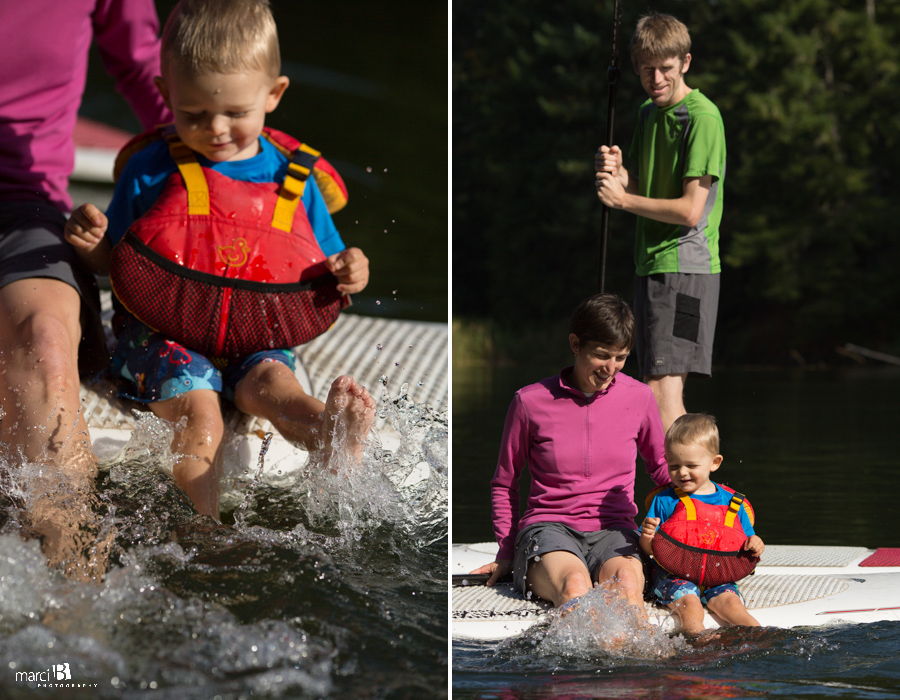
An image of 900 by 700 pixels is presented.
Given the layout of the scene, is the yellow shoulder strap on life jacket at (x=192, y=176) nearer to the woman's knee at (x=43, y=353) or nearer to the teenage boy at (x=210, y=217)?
the teenage boy at (x=210, y=217)

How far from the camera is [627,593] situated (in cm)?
212

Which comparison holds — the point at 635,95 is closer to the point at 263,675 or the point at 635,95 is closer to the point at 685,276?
the point at 685,276

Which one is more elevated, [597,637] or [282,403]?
[282,403]

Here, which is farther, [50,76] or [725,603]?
[50,76]

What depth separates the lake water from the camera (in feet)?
6.10

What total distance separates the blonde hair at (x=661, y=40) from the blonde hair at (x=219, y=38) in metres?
0.92

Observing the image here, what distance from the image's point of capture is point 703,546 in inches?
87.8

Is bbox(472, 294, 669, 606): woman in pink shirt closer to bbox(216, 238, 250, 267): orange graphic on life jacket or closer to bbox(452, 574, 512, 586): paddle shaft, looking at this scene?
bbox(452, 574, 512, 586): paddle shaft

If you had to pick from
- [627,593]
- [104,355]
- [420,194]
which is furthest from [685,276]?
[420,194]

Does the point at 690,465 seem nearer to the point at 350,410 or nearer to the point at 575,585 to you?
the point at 575,585

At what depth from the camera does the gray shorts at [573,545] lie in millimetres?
2236

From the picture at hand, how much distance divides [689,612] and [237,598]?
959 millimetres

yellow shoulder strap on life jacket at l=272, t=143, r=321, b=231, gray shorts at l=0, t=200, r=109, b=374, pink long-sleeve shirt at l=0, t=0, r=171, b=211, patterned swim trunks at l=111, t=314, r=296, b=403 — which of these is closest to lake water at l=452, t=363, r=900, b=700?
patterned swim trunks at l=111, t=314, r=296, b=403

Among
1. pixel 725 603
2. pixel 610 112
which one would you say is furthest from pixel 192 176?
pixel 725 603
